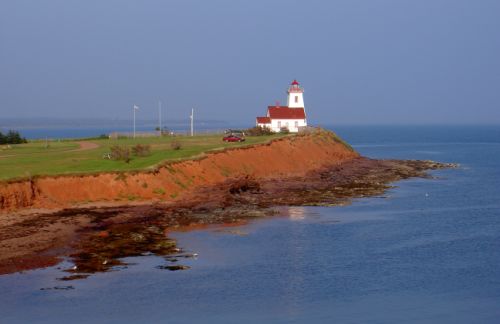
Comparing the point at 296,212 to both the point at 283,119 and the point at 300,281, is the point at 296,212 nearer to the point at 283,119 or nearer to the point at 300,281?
the point at 300,281

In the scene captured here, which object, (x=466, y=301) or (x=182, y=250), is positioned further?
(x=182, y=250)

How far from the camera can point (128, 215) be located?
137 feet

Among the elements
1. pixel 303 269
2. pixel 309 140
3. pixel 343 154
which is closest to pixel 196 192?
pixel 303 269

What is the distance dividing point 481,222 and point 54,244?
2365 centimetres

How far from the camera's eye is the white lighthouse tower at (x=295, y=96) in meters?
104

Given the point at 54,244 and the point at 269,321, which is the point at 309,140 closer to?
the point at 54,244

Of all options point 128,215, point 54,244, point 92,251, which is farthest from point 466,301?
point 128,215

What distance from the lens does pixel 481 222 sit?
42688mm

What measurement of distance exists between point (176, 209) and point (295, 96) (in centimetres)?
6154

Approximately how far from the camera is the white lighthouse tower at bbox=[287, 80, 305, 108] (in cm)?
10369

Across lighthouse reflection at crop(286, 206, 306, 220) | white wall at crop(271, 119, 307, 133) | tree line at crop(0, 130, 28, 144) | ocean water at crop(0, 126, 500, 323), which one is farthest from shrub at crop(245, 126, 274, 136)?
ocean water at crop(0, 126, 500, 323)

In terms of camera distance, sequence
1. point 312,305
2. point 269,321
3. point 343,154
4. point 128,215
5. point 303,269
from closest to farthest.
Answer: point 269,321 < point 312,305 < point 303,269 < point 128,215 < point 343,154

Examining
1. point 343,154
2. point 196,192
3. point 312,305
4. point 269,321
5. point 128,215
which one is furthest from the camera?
point 343,154

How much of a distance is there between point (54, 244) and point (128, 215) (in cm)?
825
